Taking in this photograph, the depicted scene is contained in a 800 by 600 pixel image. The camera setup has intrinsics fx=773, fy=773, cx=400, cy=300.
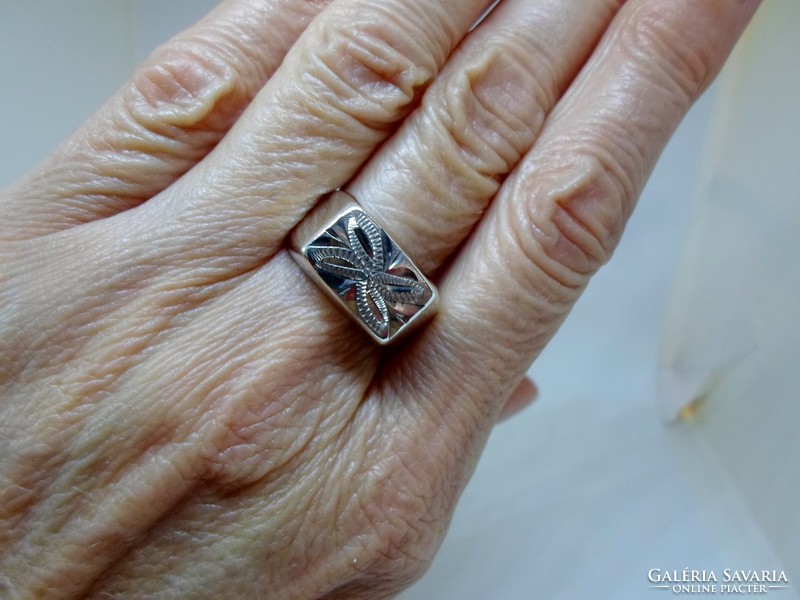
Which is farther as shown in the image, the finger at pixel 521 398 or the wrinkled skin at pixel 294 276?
the finger at pixel 521 398

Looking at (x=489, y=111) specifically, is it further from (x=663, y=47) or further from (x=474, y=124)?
(x=663, y=47)

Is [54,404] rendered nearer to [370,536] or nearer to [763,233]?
[370,536]

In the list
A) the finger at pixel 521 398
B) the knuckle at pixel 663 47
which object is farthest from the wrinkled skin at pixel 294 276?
the finger at pixel 521 398

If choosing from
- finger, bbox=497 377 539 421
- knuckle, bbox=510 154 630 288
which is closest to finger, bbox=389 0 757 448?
knuckle, bbox=510 154 630 288

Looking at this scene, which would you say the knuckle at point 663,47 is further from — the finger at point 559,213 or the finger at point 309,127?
the finger at point 309,127

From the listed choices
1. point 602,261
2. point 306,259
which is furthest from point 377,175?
point 602,261
